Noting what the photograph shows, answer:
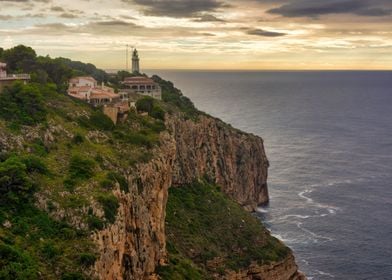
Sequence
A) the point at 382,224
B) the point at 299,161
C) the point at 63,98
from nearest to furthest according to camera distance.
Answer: the point at 63,98
the point at 382,224
the point at 299,161

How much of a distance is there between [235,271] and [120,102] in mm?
32136

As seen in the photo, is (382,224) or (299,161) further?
(299,161)

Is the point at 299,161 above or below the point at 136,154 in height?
below

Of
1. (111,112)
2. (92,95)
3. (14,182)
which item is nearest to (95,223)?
(14,182)

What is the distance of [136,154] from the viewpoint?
6419 centimetres

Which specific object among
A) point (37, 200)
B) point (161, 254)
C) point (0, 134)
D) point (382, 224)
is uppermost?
point (0, 134)

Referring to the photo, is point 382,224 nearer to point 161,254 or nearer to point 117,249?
point 161,254

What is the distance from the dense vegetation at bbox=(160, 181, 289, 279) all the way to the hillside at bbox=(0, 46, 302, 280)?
0.23 m

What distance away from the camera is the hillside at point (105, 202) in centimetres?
4347

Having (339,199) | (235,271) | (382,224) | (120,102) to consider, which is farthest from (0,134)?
(339,199)

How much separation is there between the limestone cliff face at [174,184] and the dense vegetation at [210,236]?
2432 millimetres

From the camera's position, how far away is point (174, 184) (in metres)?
98.1

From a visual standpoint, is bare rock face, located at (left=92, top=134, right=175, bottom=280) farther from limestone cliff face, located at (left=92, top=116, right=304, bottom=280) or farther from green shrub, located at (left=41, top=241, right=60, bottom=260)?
green shrub, located at (left=41, top=241, right=60, bottom=260)

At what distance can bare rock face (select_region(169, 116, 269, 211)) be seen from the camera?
104 m
